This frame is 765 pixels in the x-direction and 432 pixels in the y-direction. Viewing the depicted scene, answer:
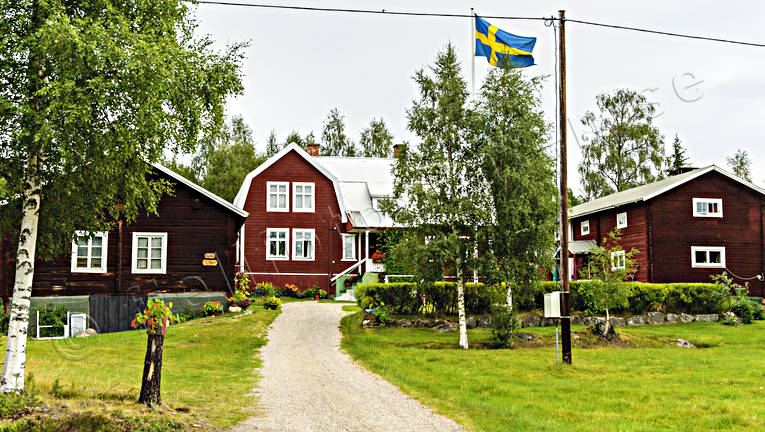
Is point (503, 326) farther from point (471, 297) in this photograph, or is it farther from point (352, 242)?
point (352, 242)

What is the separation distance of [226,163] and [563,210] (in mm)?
37326

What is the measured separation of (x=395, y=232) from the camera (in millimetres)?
22078

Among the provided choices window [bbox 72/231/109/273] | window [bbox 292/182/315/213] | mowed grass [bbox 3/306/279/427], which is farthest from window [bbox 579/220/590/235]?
window [bbox 72/231/109/273]

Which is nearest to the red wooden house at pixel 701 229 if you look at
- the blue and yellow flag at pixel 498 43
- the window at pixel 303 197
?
the window at pixel 303 197

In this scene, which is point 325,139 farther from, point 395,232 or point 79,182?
point 79,182

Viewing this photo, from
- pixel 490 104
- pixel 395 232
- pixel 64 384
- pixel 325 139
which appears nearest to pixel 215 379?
pixel 64 384

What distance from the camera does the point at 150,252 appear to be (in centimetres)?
2556

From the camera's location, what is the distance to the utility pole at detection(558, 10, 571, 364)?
53.4 feet

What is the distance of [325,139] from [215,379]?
143ft

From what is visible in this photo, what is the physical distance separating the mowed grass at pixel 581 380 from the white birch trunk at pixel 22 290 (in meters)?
6.59

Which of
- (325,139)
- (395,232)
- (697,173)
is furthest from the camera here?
(325,139)

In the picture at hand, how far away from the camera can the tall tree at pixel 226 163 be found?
160 ft

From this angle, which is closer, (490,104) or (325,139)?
(490,104)

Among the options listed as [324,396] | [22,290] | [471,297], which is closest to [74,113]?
[22,290]
